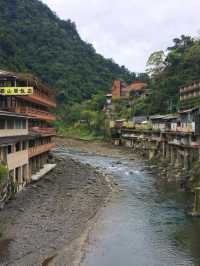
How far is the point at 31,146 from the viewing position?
50.3 metres

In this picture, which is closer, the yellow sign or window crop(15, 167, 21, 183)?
window crop(15, 167, 21, 183)

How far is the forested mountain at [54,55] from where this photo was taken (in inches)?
5832

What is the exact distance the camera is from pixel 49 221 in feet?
102

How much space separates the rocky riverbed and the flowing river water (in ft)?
4.12

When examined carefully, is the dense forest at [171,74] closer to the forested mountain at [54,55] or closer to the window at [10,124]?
the forested mountain at [54,55]

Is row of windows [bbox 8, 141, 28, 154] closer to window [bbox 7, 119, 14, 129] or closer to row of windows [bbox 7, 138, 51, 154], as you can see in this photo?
row of windows [bbox 7, 138, 51, 154]

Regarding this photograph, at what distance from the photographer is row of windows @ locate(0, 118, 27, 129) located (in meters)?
38.8

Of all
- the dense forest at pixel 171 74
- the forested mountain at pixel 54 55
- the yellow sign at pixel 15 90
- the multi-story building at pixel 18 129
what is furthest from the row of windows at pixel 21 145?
the forested mountain at pixel 54 55

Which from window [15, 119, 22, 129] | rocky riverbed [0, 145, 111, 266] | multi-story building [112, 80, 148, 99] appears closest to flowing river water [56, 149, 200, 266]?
rocky riverbed [0, 145, 111, 266]

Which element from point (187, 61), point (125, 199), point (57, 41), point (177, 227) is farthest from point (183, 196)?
point (57, 41)

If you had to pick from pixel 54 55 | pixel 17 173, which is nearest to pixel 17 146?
pixel 17 173

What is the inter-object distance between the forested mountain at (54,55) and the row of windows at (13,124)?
271ft

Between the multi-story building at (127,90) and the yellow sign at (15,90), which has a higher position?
the multi-story building at (127,90)

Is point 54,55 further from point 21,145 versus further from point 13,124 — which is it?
point 13,124
